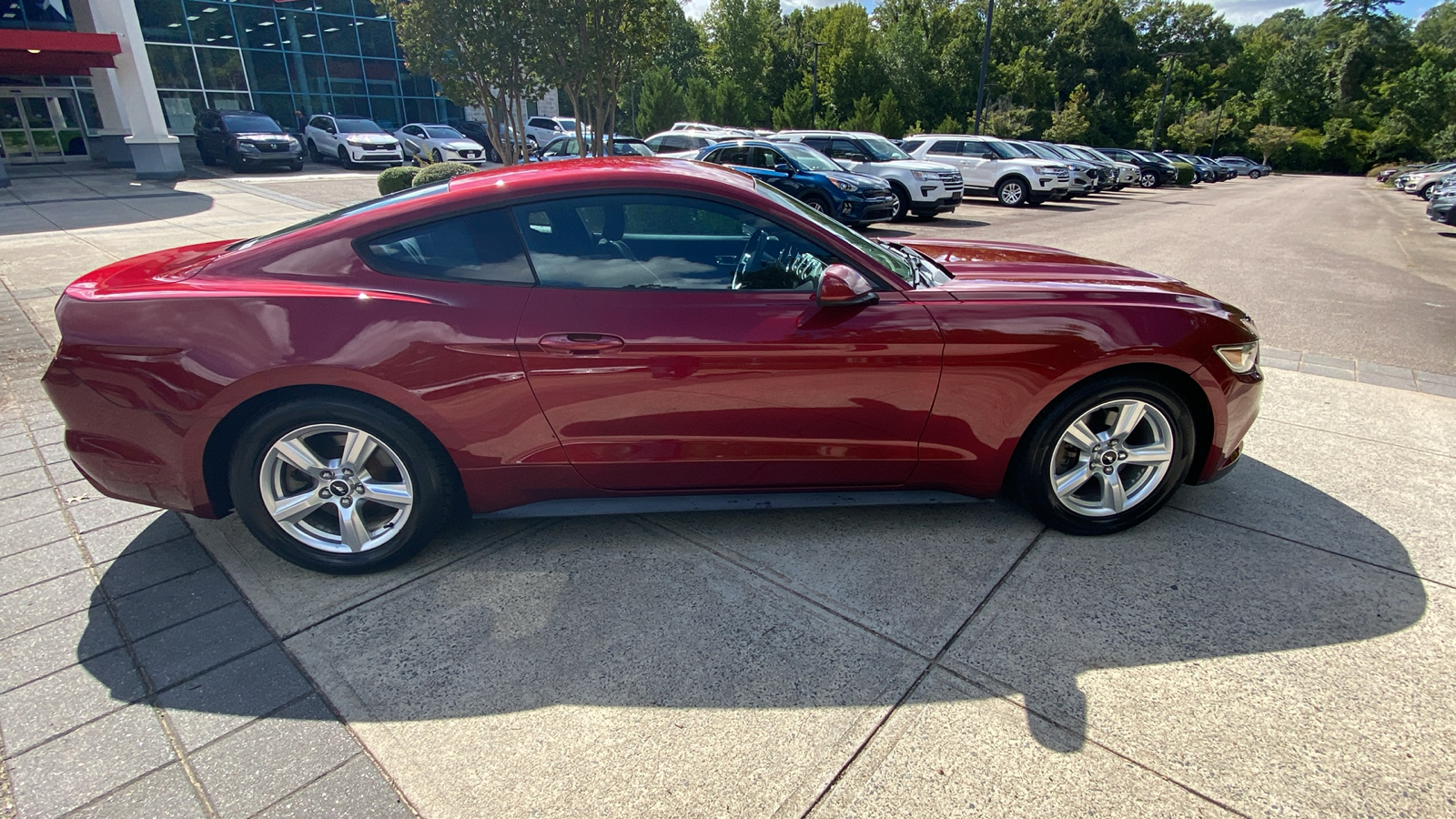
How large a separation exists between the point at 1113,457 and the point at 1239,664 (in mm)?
910

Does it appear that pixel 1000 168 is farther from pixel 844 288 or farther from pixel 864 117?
pixel 864 117

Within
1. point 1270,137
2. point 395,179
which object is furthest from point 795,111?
point 1270,137

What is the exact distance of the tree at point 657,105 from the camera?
38438 mm

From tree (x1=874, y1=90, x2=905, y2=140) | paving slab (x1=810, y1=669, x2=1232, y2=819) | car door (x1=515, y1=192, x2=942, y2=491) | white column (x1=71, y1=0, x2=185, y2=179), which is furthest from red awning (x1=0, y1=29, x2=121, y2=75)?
tree (x1=874, y1=90, x2=905, y2=140)

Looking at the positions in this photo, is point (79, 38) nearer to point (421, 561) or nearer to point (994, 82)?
point (421, 561)

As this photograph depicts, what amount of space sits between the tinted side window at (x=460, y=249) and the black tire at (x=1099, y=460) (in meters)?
2.10

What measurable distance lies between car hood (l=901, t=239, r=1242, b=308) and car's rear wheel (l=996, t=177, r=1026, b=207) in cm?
1898

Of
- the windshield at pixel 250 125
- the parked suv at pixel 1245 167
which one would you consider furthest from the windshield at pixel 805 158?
the parked suv at pixel 1245 167

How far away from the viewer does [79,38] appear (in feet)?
56.0

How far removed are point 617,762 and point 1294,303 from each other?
29.9 ft

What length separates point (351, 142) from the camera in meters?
23.3

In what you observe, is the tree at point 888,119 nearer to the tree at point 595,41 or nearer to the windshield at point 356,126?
the windshield at point 356,126

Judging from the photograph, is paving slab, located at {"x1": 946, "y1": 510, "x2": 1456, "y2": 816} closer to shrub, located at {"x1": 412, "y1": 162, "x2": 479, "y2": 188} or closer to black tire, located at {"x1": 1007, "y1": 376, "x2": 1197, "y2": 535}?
black tire, located at {"x1": 1007, "y1": 376, "x2": 1197, "y2": 535}

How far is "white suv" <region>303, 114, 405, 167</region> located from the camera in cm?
2341
